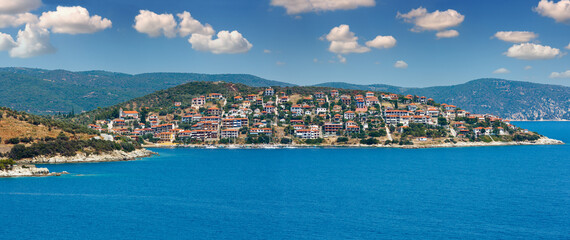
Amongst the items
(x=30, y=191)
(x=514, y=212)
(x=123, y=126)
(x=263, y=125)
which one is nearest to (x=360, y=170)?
(x=514, y=212)

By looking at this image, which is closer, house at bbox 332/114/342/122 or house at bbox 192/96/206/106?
house at bbox 332/114/342/122

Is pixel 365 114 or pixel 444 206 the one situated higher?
pixel 365 114

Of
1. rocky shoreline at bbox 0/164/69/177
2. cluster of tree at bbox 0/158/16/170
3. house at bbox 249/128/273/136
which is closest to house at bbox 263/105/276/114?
house at bbox 249/128/273/136

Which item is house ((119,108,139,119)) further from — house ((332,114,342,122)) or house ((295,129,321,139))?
house ((332,114,342,122))

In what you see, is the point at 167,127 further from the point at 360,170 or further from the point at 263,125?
the point at 360,170

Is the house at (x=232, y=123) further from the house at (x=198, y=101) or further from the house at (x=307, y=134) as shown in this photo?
the house at (x=198, y=101)

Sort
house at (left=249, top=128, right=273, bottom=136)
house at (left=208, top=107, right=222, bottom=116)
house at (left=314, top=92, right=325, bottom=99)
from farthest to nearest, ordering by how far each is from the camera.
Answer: house at (left=314, top=92, right=325, bottom=99) < house at (left=208, top=107, right=222, bottom=116) < house at (left=249, top=128, right=273, bottom=136)

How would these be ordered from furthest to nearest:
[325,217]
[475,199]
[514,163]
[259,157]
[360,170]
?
[259,157] < [514,163] < [360,170] < [475,199] < [325,217]
